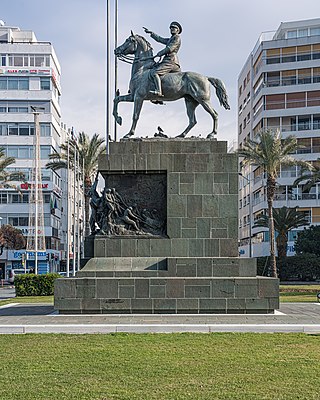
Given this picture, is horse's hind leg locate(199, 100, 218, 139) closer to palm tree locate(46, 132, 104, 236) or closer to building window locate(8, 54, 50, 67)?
palm tree locate(46, 132, 104, 236)

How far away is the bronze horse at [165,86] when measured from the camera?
60.6 feet

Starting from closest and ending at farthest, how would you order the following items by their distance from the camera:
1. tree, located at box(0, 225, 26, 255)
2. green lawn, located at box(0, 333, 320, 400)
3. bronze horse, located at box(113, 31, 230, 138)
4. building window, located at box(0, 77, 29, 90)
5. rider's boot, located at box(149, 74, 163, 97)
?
green lawn, located at box(0, 333, 320, 400) → rider's boot, located at box(149, 74, 163, 97) → bronze horse, located at box(113, 31, 230, 138) → tree, located at box(0, 225, 26, 255) → building window, located at box(0, 77, 29, 90)

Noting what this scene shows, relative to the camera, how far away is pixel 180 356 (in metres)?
10.7

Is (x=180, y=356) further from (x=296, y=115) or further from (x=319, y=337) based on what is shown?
(x=296, y=115)

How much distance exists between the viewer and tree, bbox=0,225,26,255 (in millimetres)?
64125

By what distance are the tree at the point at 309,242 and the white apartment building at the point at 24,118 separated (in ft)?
92.3

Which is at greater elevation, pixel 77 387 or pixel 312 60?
pixel 312 60

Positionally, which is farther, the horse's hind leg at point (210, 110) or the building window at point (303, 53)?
the building window at point (303, 53)

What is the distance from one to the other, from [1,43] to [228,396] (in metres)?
70.6

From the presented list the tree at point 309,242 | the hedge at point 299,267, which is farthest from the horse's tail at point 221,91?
the tree at point 309,242

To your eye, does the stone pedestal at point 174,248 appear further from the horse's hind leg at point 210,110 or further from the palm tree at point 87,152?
the palm tree at point 87,152

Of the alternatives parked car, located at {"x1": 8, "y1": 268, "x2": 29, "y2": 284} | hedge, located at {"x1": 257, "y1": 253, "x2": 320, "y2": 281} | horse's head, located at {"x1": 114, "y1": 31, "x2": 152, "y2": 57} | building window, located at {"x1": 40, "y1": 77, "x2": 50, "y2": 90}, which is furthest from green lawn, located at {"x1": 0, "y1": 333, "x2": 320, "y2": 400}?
building window, located at {"x1": 40, "y1": 77, "x2": 50, "y2": 90}

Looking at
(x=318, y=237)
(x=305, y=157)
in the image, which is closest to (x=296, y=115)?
(x=305, y=157)

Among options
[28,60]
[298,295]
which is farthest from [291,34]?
[298,295]
